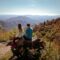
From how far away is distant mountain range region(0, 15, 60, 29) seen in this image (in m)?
2.00

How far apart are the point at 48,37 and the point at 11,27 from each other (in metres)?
0.44

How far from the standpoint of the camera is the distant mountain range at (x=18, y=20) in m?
2.00

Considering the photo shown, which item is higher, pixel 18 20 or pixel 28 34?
pixel 18 20

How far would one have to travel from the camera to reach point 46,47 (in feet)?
6.57

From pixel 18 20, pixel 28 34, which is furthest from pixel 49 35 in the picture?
pixel 18 20

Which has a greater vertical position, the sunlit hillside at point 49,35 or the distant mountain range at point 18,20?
the distant mountain range at point 18,20

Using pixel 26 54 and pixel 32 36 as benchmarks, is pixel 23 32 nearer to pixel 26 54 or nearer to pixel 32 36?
pixel 32 36

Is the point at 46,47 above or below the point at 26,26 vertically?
below

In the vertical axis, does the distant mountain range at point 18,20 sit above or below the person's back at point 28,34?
above

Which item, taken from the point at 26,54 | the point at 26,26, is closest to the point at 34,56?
the point at 26,54

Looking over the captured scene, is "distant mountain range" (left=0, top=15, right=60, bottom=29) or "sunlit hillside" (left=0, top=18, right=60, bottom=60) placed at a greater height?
"distant mountain range" (left=0, top=15, right=60, bottom=29)

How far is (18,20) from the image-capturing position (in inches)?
78.9

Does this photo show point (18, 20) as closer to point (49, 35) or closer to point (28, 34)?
point (28, 34)

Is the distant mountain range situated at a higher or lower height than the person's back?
higher
